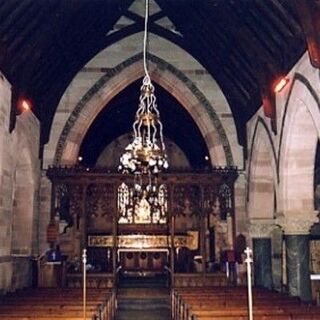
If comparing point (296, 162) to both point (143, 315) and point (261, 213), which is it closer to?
point (261, 213)

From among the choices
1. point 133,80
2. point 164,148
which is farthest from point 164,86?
point 164,148

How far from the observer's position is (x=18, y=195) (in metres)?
13.7

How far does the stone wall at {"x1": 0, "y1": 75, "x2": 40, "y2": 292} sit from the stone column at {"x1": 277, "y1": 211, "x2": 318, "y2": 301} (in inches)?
236

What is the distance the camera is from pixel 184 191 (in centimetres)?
1384

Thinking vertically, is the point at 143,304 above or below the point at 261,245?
below

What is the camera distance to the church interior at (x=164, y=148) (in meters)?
9.54

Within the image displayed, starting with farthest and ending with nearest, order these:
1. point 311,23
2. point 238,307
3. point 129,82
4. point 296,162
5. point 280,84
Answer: point 129,82 < point 296,162 < point 280,84 < point 238,307 < point 311,23

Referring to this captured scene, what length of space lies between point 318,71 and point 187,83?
6957 mm

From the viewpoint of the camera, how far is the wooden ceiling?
970 centimetres

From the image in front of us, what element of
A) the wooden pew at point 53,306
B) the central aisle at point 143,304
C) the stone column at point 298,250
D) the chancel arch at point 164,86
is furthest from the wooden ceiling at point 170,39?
the central aisle at point 143,304

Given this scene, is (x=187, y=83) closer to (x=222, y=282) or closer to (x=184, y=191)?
(x=184, y=191)

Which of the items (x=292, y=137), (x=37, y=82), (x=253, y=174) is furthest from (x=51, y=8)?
(x=253, y=174)

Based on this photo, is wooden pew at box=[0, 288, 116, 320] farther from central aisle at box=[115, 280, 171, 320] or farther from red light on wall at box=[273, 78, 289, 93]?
red light on wall at box=[273, 78, 289, 93]

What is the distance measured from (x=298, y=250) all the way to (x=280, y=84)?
3491 mm
